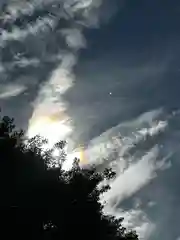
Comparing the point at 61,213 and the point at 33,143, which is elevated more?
the point at 33,143

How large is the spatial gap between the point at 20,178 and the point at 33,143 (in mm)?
4355

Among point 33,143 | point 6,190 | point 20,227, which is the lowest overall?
point 20,227

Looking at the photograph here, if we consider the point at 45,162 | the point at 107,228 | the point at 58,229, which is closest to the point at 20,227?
the point at 58,229

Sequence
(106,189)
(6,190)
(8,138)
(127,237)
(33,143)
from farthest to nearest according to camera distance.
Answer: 1. (127,237)
2. (106,189)
3. (33,143)
4. (8,138)
5. (6,190)

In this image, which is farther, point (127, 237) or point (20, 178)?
point (127, 237)

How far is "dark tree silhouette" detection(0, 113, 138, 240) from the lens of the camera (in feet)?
92.0

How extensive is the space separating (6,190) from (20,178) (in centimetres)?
126

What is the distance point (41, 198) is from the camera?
29.1m

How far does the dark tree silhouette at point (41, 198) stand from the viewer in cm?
2803

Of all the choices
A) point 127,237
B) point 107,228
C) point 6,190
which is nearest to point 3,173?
point 6,190

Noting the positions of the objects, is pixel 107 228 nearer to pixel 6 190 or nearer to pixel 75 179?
pixel 75 179

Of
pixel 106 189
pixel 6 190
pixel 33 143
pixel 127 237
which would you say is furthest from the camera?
pixel 127 237

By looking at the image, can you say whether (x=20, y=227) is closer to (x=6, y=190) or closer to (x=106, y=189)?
(x=6, y=190)

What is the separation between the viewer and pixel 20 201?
1113 inches
